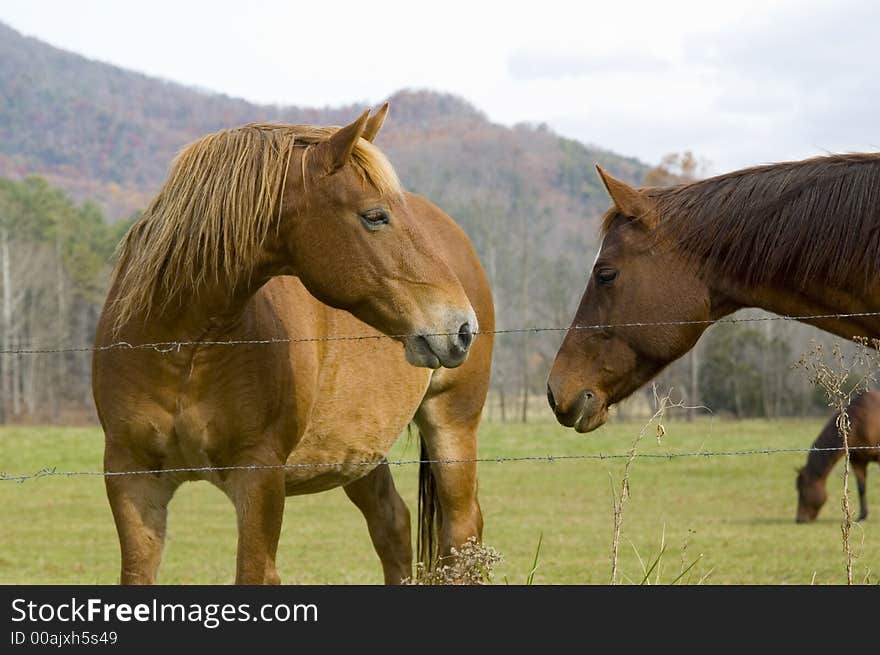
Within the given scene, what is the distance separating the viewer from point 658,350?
4375 millimetres

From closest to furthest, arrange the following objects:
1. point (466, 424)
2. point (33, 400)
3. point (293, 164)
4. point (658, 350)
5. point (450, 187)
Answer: point (293, 164) → point (658, 350) → point (466, 424) → point (33, 400) → point (450, 187)

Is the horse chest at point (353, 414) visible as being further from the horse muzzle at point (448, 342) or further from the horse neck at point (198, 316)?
the horse muzzle at point (448, 342)

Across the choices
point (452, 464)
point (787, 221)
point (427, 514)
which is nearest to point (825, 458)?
point (427, 514)

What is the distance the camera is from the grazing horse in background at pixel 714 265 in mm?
4035

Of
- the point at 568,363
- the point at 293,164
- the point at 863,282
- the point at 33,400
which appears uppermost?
the point at 293,164

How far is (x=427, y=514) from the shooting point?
6152mm

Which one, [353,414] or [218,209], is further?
[353,414]

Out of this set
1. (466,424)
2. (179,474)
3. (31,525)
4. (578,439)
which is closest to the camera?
(179,474)

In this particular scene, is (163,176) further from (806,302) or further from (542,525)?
(806,302)

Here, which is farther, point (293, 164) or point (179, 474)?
point (179, 474)

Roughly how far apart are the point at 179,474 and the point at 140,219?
102cm

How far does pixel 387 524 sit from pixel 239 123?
551 ft

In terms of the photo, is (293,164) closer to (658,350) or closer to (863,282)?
(658,350)
